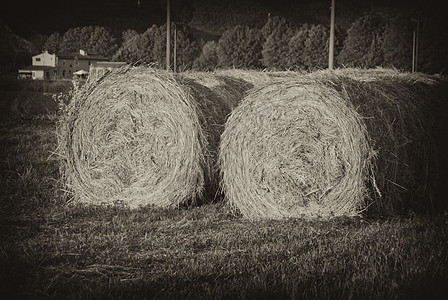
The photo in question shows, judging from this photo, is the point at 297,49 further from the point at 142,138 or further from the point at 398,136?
the point at 398,136

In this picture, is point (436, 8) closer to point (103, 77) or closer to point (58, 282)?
point (103, 77)

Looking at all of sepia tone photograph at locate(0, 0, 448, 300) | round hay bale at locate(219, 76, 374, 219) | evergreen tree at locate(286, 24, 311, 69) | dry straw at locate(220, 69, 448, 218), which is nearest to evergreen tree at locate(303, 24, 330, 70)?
evergreen tree at locate(286, 24, 311, 69)

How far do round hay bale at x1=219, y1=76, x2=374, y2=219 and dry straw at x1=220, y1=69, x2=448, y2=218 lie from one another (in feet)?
0.04

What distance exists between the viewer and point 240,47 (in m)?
70.3

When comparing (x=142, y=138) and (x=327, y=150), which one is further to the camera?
(x=142, y=138)

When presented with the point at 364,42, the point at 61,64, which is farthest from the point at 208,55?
the point at 61,64

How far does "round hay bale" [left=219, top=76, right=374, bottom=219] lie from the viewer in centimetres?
726

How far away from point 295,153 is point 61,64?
97.8 metres

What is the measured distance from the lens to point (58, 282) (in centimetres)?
477

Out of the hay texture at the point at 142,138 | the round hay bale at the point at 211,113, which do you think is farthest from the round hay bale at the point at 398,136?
the hay texture at the point at 142,138

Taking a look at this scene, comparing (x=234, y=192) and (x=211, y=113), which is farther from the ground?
(x=211, y=113)

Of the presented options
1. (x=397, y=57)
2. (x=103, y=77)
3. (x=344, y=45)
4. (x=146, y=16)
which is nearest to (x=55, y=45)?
(x=146, y=16)

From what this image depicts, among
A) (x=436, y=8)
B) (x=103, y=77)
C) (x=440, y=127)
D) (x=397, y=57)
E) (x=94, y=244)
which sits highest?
(x=436, y=8)

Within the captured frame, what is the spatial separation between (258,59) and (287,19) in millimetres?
7051
